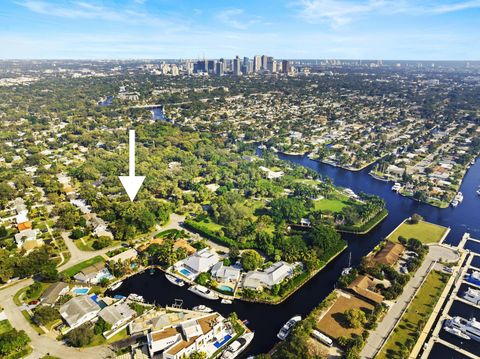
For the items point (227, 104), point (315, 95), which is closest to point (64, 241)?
point (227, 104)

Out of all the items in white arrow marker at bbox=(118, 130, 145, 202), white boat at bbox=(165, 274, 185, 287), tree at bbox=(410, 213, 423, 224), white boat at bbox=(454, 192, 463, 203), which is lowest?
white boat at bbox=(165, 274, 185, 287)

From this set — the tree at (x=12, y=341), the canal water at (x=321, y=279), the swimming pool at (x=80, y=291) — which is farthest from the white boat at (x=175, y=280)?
the tree at (x=12, y=341)

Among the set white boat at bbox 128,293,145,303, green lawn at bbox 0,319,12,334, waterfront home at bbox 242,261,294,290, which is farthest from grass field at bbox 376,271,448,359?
green lawn at bbox 0,319,12,334

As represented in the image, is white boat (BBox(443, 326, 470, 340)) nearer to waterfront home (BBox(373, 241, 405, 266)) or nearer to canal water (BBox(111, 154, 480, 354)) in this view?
waterfront home (BBox(373, 241, 405, 266))

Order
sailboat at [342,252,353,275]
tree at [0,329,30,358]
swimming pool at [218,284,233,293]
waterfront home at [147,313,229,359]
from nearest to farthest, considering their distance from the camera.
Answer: tree at [0,329,30,358], waterfront home at [147,313,229,359], swimming pool at [218,284,233,293], sailboat at [342,252,353,275]

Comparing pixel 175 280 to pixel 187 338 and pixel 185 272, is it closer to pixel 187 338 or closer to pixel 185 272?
pixel 185 272

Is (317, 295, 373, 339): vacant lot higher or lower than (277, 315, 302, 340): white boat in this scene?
higher

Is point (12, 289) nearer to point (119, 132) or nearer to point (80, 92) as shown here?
point (119, 132)
